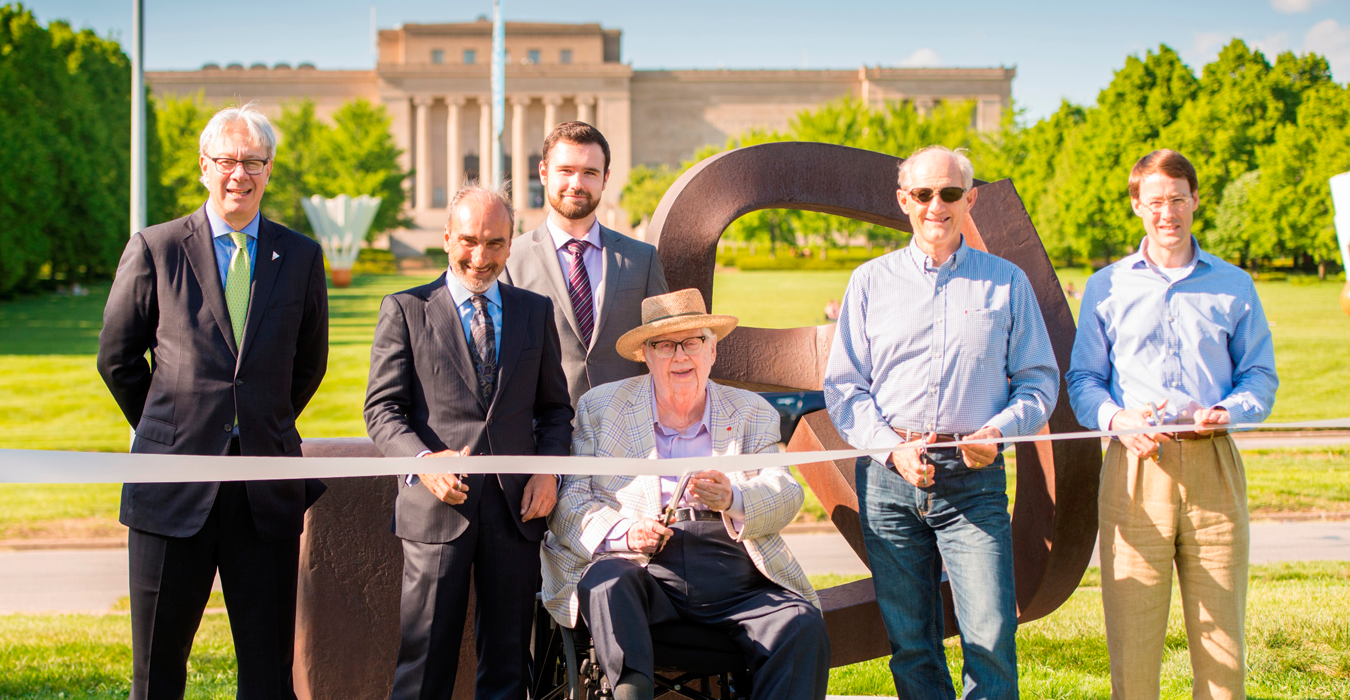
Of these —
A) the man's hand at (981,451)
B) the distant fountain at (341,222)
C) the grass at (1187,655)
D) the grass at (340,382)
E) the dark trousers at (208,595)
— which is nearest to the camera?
the dark trousers at (208,595)

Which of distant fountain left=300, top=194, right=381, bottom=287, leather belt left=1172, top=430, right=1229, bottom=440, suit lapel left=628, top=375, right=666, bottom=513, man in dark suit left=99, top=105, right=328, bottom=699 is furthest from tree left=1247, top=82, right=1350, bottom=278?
distant fountain left=300, top=194, right=381, bottom=287

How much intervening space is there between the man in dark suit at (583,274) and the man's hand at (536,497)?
2.05 feet

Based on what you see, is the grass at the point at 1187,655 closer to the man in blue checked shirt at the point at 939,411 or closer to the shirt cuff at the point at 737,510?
the man in blue checked shirt at the point at 939,411

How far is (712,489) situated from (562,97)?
64.3 m

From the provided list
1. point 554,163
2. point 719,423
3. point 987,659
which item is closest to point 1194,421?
point 987,659

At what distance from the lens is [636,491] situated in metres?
3.33

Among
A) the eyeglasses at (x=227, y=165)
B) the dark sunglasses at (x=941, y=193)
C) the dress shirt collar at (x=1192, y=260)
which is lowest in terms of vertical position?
the dress shirt collar at (x=1192, y=260)

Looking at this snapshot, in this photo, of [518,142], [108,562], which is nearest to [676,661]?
[108,562]

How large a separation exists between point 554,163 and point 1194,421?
2.38 m

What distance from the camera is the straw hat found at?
331 cm

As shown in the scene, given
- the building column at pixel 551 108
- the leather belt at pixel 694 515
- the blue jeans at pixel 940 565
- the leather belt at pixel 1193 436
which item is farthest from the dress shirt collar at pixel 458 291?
the building column at pixel 551 108

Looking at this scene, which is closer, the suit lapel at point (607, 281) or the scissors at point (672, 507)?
the scissors at point (672, 507)

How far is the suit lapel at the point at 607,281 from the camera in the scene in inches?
150

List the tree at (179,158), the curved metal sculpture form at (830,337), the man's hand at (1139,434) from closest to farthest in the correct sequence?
the man's hand at (1139,434), the curved metal sculpture form at (830,337), the tree at (179,158)
